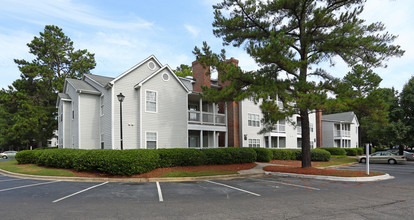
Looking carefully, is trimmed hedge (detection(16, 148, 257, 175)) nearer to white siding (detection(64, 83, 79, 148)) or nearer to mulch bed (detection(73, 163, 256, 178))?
mulch bed (detection(73, 163, 256, 178))

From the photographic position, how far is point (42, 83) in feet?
113

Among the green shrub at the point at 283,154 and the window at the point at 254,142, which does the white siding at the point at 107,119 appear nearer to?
the window at the point at 254,142

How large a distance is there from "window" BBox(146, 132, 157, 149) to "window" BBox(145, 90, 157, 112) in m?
1.87

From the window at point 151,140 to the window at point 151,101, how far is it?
1872 millimetres

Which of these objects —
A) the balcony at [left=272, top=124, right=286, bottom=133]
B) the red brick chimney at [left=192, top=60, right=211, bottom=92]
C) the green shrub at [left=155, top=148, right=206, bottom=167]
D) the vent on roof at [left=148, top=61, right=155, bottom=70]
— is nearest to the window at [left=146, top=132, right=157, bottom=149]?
the green shrub at [left=155, top=148, right=206, bottom=167]

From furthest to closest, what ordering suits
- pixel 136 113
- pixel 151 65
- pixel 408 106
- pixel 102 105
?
pixel 408 106 → pixel 151 65 → pixel 102 105 → pixel 136 113

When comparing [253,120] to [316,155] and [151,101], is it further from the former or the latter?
[151,101]

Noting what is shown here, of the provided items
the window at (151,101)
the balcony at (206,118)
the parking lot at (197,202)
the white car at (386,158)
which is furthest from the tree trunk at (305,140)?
the white car at (386,158)

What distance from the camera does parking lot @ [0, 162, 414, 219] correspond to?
7.22 meters

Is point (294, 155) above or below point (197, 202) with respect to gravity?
below

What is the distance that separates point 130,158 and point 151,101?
7281 millimetres

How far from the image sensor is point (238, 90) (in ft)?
58.7

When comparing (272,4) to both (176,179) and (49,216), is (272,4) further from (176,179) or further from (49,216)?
(49,216)

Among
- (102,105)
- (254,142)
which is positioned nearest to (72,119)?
(102,105)
